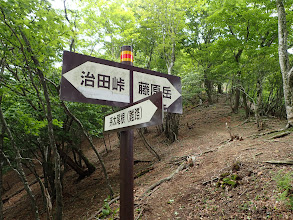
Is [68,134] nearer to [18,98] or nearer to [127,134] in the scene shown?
[18,98]

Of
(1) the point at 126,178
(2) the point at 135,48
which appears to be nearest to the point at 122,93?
(1) the point at 126,178

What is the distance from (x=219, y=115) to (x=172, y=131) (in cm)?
579

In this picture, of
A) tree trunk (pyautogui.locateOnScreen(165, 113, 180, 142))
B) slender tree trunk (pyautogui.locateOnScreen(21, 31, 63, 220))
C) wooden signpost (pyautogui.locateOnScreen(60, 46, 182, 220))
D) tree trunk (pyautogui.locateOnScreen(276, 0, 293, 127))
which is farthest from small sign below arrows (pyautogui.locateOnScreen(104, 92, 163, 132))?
tree trunk (pyautogui.locateOnScreen(165, 113, 180, 142))

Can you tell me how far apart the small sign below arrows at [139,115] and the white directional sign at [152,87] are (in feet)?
0.88

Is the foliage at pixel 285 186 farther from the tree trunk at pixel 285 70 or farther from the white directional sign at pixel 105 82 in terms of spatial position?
the tree trunk at pixel 285 70

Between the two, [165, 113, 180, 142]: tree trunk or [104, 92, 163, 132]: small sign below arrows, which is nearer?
[104, 92, 163, 132]: small sign below arrows

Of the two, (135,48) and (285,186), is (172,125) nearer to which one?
(135,48)

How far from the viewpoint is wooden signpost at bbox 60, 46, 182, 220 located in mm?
1780

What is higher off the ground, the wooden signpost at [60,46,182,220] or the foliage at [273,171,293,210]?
the wooden signpost at [60,46,182,220]

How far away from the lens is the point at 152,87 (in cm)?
228

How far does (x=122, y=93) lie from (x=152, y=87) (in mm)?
423

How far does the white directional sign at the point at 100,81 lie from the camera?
1880 millimetres

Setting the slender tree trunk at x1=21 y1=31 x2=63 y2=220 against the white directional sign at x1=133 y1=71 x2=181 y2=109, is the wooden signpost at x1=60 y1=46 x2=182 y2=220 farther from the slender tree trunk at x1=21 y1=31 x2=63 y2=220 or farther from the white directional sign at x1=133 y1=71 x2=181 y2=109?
the slender tree trunk at x1=21 y1=31 x2=63 y2=220

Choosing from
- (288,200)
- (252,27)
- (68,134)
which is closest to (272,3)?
(252,27)
